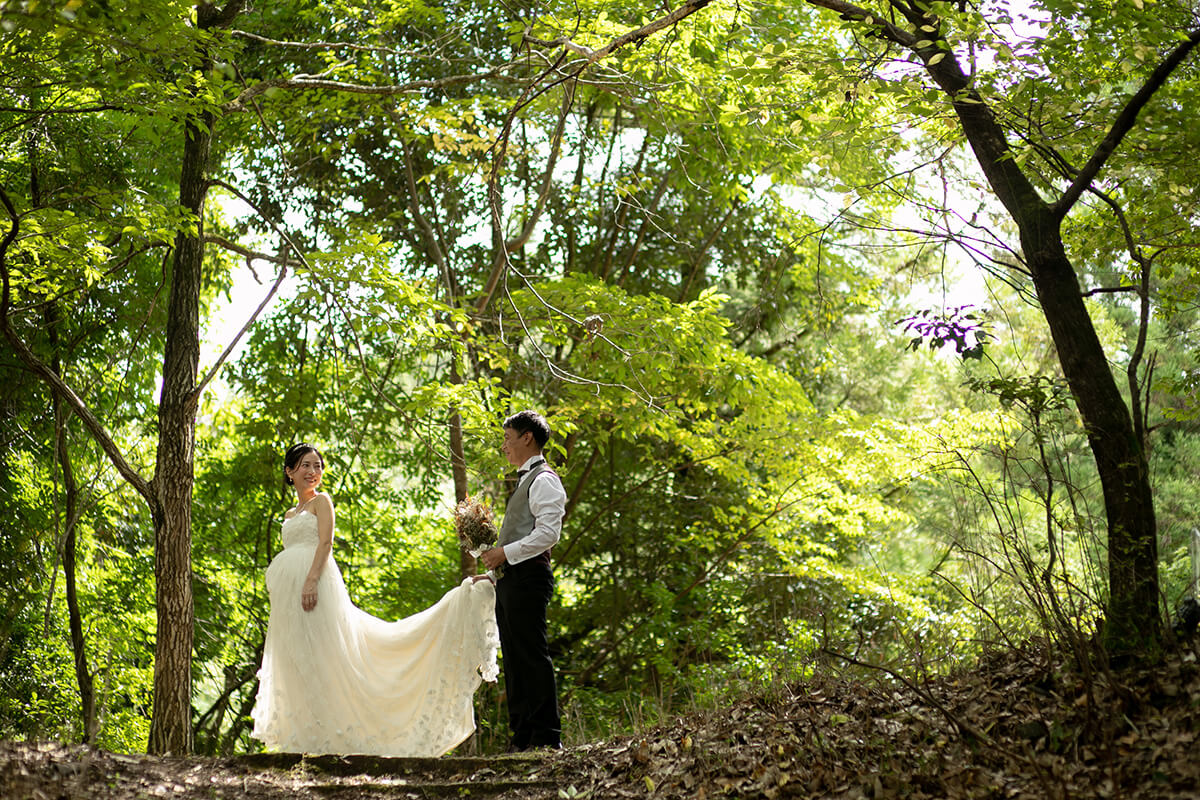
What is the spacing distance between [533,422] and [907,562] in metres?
12.0

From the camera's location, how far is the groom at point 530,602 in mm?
5020

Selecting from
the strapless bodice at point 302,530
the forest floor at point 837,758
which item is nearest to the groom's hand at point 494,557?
the forest floor at point 837,758

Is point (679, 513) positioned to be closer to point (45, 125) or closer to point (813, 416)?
point (813, 416)

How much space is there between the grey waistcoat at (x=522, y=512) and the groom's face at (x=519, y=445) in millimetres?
118

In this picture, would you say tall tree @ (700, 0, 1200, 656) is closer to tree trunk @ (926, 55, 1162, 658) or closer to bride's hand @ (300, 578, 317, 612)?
tree trunk @ (926, 55, 1162, 658)

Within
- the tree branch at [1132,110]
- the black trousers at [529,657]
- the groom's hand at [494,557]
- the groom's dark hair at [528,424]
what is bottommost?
the black trousers at [529,657]

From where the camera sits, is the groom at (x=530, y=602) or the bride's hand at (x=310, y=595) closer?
the groom at (x=530, y=602)

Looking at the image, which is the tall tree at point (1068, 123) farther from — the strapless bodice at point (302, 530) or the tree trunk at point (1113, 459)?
the strapless bodice at point (302, 530)

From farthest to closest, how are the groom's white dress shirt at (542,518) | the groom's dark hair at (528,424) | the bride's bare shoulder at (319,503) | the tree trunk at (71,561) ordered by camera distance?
the tree trunk at (71,561) → the bride's bare shoulder at (319,503) → the groom's dark hair at (528,424) → the groom's white dress shirt at (542,518)

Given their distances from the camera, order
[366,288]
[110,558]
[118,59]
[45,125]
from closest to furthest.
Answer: [118,59] < [366,288] < [45,125] < [110,558]

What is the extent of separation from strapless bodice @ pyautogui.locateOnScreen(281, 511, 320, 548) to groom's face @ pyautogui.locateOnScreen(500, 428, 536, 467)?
134 centimetres

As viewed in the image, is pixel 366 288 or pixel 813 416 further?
pixel 813 416

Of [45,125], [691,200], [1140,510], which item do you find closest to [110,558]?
[45,125]

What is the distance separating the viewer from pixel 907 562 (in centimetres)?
1570
